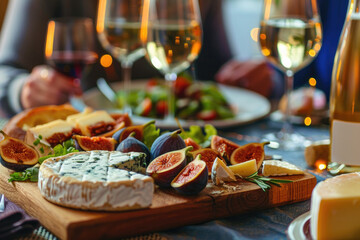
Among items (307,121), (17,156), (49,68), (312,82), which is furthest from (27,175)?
(312,82)

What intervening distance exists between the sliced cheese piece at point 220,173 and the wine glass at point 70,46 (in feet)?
3.14

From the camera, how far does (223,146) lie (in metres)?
1.23

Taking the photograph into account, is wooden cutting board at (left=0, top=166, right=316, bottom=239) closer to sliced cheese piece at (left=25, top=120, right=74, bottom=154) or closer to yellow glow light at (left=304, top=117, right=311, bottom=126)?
sliced cheese piece at (left=25, top=120, right=74, bottom=154)

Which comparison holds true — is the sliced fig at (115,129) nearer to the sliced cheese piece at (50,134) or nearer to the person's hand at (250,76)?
the sliced cheese piece at (50,134)

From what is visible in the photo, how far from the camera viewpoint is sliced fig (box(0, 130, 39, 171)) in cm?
109

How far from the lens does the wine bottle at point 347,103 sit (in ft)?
3.99

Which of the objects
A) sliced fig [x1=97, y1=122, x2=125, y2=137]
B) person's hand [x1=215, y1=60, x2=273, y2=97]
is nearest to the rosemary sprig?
sliced fig [x1=97, y1=122, x2=125, y2=137]

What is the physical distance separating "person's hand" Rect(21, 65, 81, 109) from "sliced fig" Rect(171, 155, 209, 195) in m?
1.33

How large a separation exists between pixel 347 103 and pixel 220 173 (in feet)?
1.53

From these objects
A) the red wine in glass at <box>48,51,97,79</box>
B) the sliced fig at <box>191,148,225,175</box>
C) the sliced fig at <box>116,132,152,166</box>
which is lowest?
the sliced fig at <box>191,148,225,175</box>

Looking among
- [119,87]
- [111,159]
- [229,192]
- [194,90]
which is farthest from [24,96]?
[229,192]

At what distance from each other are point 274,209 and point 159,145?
29 cm

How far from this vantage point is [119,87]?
2238mm

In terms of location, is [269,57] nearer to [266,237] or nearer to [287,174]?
[287,174]
